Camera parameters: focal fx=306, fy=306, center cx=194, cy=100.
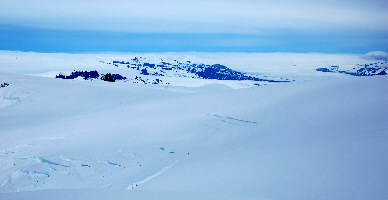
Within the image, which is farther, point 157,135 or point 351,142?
point 157,135

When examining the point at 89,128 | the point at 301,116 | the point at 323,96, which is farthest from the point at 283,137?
the point at 89,128

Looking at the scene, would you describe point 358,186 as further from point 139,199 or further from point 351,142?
point 139,199

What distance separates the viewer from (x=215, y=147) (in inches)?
265

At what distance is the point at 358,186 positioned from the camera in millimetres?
3980

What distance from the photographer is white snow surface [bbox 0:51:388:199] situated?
14.2 feet

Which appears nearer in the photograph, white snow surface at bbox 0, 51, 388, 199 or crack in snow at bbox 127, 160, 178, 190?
white snow surface at bbox 0, 51, 388, 199

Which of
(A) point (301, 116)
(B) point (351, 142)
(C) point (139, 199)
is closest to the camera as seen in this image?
(C) point (139, 199)

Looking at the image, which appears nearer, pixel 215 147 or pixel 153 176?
pixel 153 176

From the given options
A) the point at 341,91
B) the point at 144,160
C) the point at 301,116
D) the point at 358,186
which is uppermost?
the point at 341,91

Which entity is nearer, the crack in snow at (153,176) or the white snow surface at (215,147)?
the white snow surface at (215,147)

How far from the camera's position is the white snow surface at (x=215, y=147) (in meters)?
4.32

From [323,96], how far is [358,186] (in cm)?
501

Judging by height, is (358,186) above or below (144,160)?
above

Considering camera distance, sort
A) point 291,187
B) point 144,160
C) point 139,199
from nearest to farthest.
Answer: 1. point 139,199
2. point 291,187
3. point 144,160
